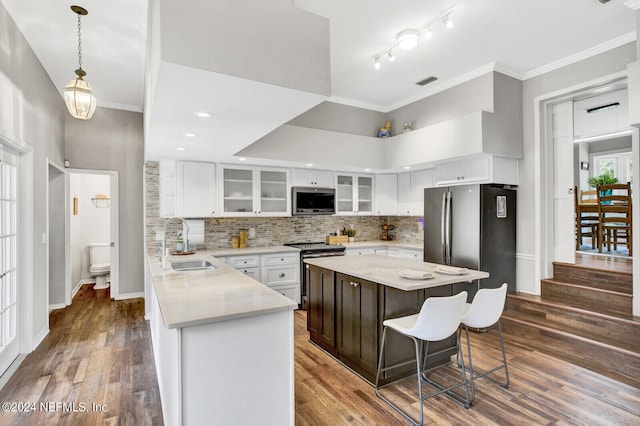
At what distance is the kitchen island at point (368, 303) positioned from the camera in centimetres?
262

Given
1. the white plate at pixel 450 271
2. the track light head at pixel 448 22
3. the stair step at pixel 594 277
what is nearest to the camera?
the white plate at pixel 450 271

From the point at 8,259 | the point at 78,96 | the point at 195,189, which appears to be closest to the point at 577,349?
the point at 195,189

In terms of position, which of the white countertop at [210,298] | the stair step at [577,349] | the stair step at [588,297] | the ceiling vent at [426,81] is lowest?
the stair step at [577,349]

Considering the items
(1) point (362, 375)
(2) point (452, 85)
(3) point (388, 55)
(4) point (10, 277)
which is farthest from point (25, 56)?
(2) point (452, 85)

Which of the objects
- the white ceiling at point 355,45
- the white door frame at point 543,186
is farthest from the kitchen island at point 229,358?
the white door frame at point 543,186

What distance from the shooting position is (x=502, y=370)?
291 cm

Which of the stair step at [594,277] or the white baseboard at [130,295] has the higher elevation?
the stair step at [594,277]

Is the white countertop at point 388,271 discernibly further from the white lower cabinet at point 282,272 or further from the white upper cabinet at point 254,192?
the white upper cabinet at point 254,192

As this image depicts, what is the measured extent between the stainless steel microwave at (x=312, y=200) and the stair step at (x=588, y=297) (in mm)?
2890

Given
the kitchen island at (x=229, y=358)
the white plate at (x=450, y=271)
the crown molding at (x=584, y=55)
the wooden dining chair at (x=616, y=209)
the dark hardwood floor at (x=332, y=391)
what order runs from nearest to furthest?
the kitchen island at (x=229, y=358), the dark hardwood floor at (x=332, y=391), the white plate at (x=450, y=271), the crown molding at (x=584, y=55), the wooden dining chair at (x=616, y=209)

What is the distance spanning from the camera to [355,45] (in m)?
3.43

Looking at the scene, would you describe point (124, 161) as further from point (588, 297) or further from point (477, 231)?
point (588, 297)

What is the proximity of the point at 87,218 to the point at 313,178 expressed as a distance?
15.1 feet

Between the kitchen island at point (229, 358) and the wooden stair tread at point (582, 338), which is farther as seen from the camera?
the wooden stair tread at point (582, 338)
